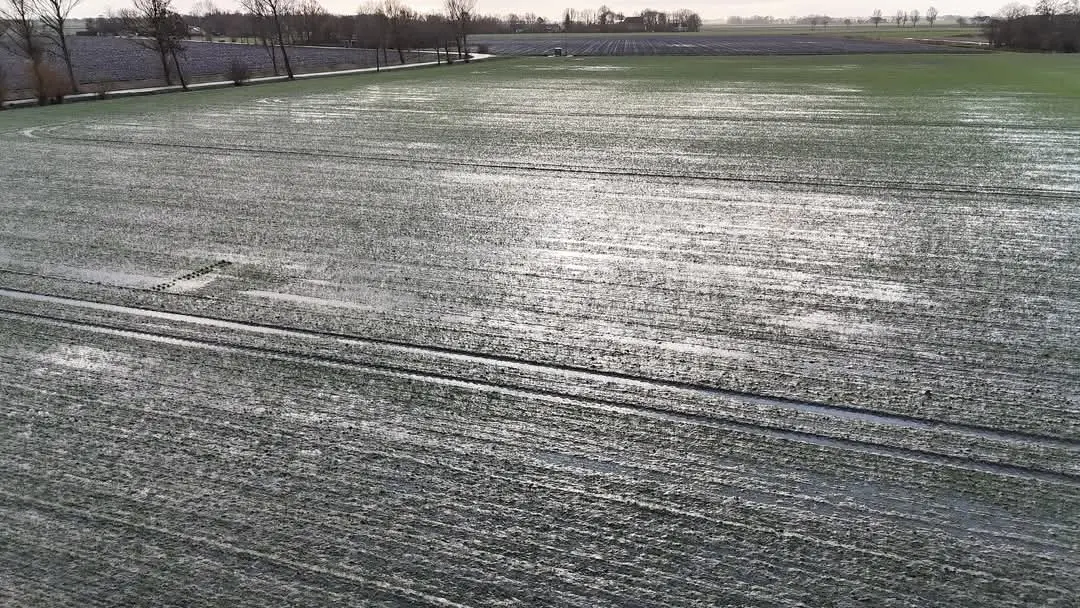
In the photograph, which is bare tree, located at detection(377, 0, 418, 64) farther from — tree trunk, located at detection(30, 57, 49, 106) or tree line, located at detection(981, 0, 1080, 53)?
tree line, located at detection(981, 0, 1080, 53)

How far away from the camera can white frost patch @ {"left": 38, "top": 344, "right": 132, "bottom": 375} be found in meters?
4.45

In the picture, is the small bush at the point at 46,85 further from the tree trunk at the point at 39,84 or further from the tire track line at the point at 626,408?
the tire track line at the point at 626,408

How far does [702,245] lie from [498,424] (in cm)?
351

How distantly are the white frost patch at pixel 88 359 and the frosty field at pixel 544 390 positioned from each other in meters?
0.03

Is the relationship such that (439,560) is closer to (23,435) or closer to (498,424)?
(498,424)

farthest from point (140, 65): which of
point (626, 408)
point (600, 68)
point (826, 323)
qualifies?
point (626, 408)

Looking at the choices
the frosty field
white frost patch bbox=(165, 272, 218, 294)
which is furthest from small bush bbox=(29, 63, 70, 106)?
white frost patch bbox=(165, 272, 218, 294)

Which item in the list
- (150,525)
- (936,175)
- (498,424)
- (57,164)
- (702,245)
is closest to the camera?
(150,525)

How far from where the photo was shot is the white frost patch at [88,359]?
4449 millimetres

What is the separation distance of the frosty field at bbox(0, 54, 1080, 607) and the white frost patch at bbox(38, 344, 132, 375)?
0.03m

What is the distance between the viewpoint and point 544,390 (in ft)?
13.5

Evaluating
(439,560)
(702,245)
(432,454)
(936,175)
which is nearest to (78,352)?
(432,454)

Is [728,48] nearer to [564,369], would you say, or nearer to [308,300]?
[308,300]

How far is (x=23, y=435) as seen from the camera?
3730 mm
